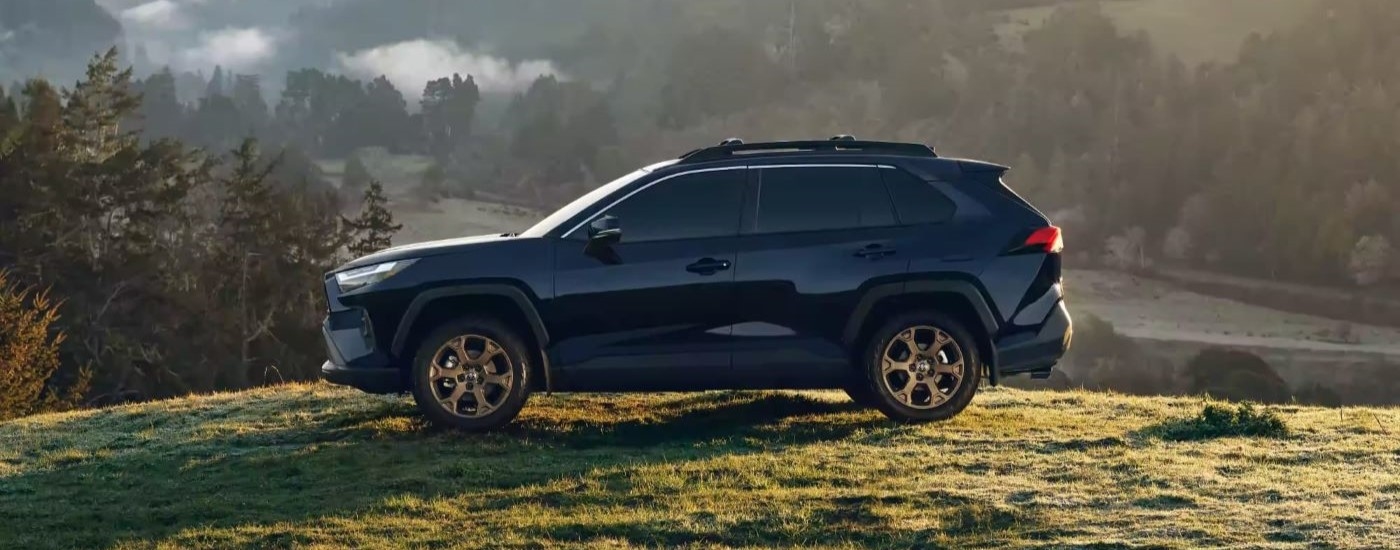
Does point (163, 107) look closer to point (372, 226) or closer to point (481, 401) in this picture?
point (372, 226)

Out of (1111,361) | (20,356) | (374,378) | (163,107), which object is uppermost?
(163,107)

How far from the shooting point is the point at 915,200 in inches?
379

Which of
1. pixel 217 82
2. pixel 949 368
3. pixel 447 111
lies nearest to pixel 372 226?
pixel 949 368

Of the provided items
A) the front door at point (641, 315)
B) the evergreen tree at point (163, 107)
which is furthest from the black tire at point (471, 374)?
the evergreen tree at point (163, 107)

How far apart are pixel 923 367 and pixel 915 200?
117 centimetres

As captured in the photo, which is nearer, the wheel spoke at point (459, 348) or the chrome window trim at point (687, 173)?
the wheel spoke at point (459, 348)

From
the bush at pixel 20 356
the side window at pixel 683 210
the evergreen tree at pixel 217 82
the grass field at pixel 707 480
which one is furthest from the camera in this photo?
the evergreen tree at pixel 217 82

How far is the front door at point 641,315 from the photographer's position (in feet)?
30.1

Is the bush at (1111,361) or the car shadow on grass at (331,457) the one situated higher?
the car shadow on grass at (331,457)

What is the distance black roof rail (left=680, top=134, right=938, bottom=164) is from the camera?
9.77 m

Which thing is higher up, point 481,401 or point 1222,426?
point 481,401

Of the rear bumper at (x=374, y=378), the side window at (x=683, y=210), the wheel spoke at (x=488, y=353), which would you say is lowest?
the rear bumper at (x=374, y=378)

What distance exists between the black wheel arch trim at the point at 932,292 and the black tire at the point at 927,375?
122mm

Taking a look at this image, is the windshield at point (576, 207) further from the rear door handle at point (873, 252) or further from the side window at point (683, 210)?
the rear door handle at point (873, 252)
